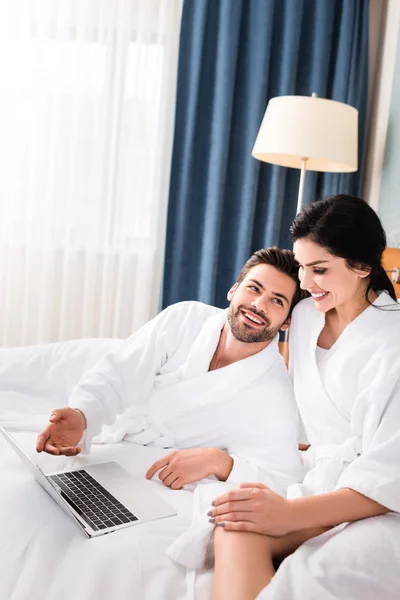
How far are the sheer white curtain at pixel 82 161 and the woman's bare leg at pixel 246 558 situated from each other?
89.1 inches

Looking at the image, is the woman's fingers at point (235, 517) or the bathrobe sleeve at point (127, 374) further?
the bathrobe sleeve at point (127, 374)

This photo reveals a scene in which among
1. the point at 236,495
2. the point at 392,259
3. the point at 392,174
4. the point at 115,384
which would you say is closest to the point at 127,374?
the point at 115,384

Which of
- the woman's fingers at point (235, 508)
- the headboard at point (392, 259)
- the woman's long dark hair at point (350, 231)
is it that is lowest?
the woman's fingers at point (235, 508)

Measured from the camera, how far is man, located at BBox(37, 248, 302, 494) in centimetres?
173

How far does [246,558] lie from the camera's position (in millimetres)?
1119

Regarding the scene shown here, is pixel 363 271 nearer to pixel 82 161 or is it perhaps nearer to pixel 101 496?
pixel 101 496

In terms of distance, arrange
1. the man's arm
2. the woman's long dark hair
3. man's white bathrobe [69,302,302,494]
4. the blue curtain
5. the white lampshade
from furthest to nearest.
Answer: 1. the blue curtain
2. the white lampshade
3. man's white bathrobe [69,302,302,494]
4. the man's arm
5. the woman's long dark hair

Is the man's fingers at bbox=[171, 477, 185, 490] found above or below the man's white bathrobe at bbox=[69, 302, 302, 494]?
below

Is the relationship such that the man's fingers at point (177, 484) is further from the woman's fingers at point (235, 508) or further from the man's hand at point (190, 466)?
the woman's fingers at point (235, 508)

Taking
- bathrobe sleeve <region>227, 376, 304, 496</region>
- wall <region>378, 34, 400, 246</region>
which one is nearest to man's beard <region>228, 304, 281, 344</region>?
bathrobe sleeve <region>227, 376, 304, 496</region>

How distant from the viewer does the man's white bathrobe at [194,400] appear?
1729 millimetres

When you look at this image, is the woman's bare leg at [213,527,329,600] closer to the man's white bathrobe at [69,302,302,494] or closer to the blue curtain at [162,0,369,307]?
the man's white bathrobe at [69,302,302,494]

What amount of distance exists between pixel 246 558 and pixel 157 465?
0.50 m

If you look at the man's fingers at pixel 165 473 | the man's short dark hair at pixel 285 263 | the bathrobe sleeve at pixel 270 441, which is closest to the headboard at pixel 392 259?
the man's short dark hair at pixel 285 263
